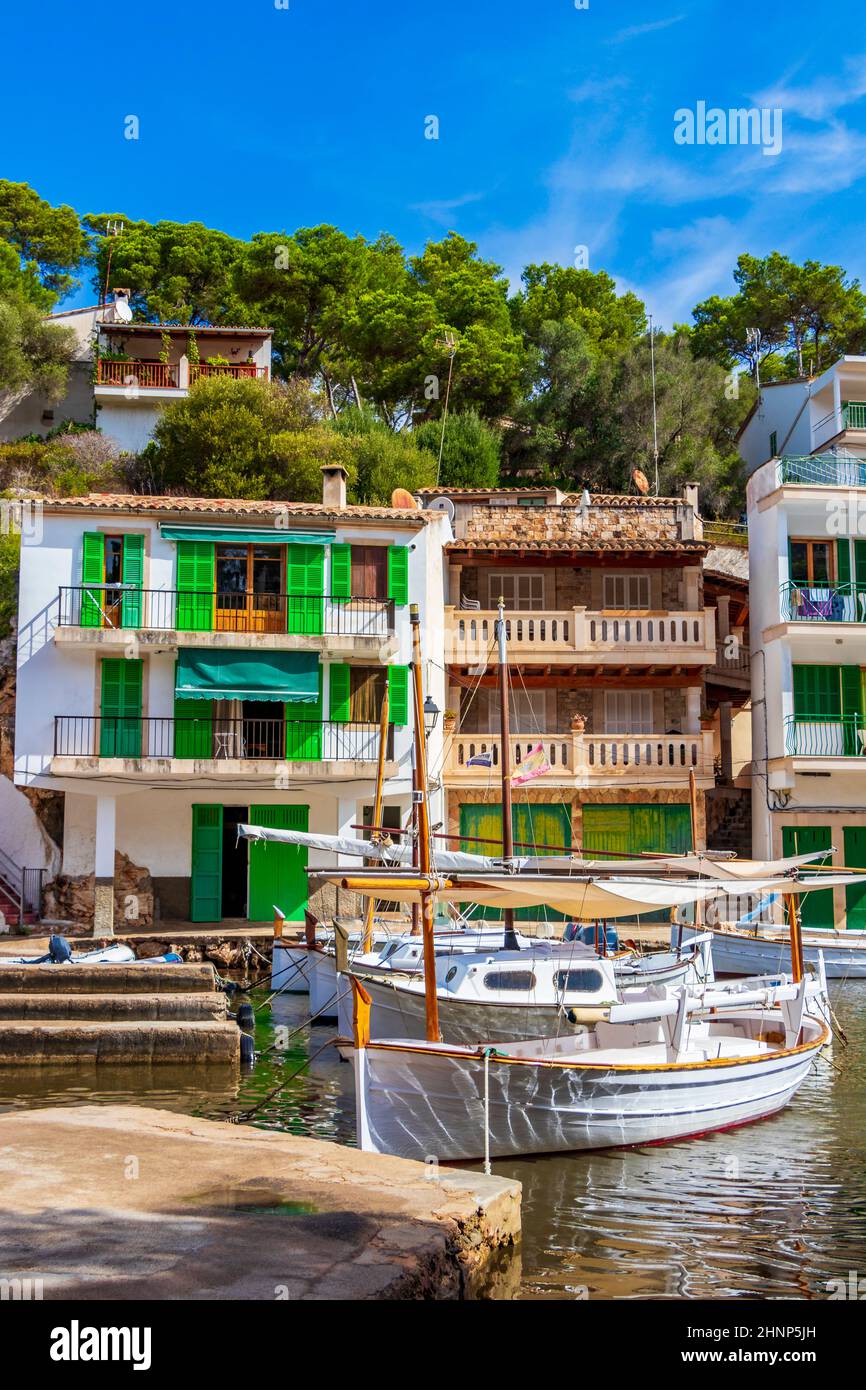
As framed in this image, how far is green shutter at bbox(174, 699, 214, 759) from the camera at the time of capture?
30.0 metres

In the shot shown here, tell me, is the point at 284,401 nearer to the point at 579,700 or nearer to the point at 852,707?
the point at 579,700

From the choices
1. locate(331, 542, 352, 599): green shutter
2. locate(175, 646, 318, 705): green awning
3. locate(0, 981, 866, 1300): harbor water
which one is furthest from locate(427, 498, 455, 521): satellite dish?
locate(0, 981, 866, 1300): harbor water

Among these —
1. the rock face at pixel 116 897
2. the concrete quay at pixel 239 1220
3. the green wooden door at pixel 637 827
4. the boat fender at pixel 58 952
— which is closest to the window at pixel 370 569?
the green wooden door at pixel 637 827

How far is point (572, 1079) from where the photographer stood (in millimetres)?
13938

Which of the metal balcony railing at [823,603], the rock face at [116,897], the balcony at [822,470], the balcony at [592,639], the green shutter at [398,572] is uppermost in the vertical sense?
the balcony at [822,470]

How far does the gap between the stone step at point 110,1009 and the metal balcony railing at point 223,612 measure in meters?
11.9

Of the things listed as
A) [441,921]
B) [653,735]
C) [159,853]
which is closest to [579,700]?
[653,735]

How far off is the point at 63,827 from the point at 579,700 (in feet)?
45.1

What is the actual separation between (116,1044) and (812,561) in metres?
22.9

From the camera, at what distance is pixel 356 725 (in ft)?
102

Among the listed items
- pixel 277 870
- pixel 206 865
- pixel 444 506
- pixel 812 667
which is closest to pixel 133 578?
pixel 206 865

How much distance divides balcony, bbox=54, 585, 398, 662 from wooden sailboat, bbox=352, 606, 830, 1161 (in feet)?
49.9

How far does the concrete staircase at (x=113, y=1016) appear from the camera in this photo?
17969 millimetres

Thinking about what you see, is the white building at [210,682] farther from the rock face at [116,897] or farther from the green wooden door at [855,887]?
the green wooden door at [855,887]
